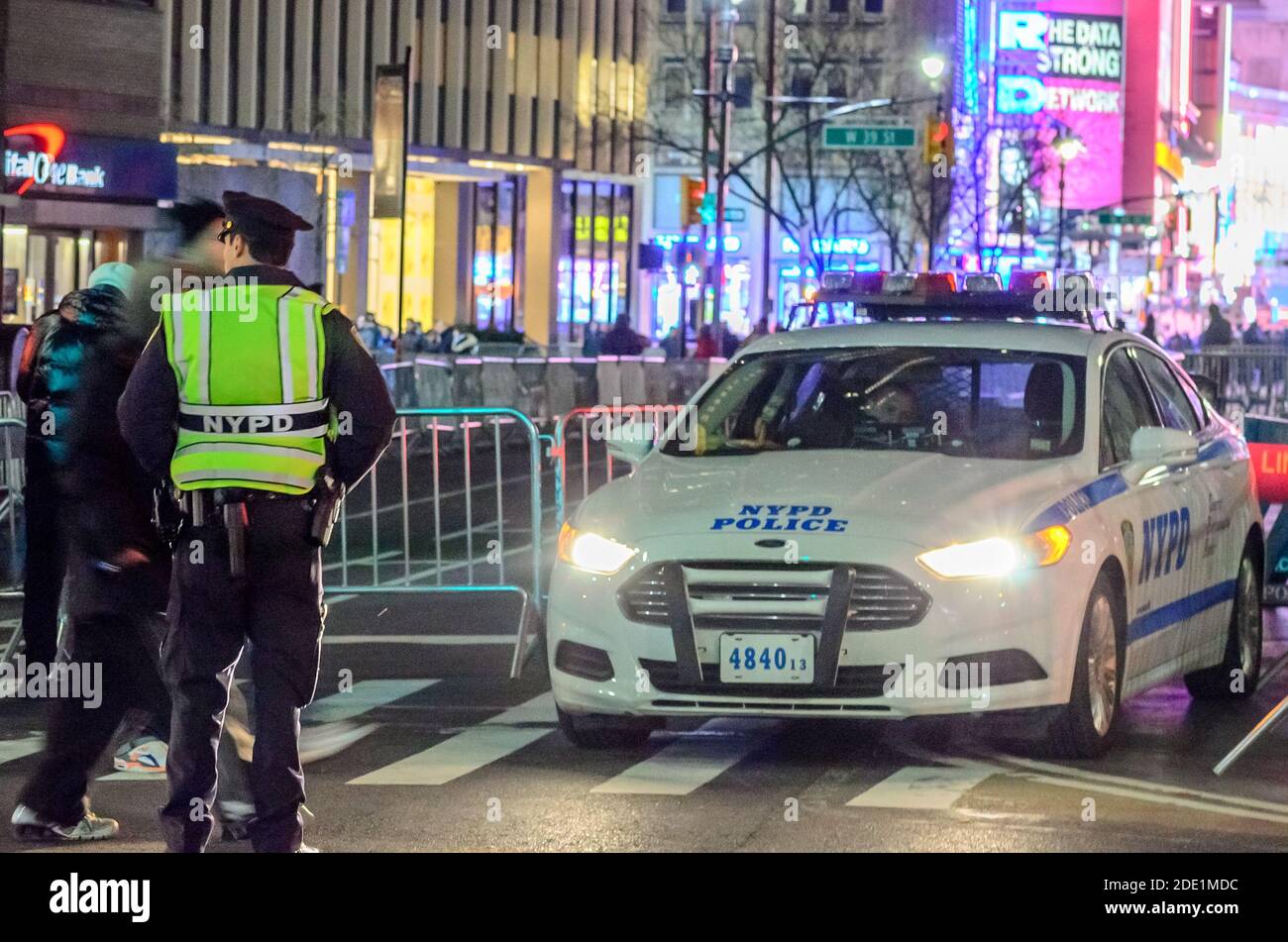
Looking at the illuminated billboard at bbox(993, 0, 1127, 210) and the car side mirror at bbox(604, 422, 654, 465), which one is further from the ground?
the illuminated billboard at bbox(993, 0, 1127, 210)

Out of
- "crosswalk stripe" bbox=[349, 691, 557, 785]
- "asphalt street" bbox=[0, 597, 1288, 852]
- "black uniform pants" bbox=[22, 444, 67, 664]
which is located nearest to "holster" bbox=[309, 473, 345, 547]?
"asphalt street" bbox=[0, 597, 1288, 852]

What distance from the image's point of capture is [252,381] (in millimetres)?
6406

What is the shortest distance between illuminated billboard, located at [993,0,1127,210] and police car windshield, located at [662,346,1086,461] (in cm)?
11493

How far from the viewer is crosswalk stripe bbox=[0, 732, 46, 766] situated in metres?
9.10

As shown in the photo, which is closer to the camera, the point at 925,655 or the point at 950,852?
the point at 950,852

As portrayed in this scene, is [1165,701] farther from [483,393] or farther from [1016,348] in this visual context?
[483,393]

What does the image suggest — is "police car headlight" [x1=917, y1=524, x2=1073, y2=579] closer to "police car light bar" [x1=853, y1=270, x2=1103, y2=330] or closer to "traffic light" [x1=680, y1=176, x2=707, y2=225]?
"police car light bar" [x1=853, y1=270, x2=1103, y2=330]

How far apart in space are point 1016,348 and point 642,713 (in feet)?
7.61

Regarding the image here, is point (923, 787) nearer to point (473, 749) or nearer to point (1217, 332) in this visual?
point (473, 749)

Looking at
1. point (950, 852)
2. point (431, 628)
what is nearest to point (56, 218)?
point (431, 628)

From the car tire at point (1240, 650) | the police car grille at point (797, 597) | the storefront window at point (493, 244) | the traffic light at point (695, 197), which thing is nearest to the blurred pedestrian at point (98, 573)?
the police car grille at point (797, 597)

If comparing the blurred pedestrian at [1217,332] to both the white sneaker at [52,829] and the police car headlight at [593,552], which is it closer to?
the police car headlight at [593,552]

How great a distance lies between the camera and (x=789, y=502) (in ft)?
28.6

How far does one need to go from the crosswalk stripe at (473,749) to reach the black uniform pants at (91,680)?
1.17 metres
